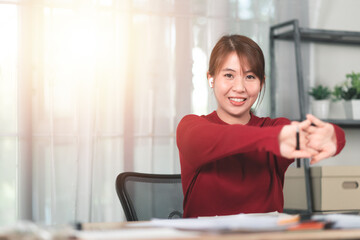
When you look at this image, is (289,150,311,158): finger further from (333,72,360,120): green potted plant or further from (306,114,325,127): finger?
(333,72,360,120): green potted plant

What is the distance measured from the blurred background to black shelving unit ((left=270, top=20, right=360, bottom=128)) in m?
0.16

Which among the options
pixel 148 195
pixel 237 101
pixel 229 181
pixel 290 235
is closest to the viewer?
pixel 290 235

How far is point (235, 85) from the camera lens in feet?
5.25

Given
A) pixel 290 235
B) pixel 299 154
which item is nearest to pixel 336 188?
pixel 299 154

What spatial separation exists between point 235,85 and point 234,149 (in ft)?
1.42

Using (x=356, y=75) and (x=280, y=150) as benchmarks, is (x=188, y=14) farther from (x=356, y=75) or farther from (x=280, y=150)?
(x=280, y=150)

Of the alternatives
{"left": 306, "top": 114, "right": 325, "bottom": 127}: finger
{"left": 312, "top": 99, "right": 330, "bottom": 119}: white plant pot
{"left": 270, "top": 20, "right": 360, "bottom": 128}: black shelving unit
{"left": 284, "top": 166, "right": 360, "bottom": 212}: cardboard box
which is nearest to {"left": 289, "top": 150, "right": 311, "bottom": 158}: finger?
{"left": 306, "top": 114, "right": 325, "bottom": 127}: finger

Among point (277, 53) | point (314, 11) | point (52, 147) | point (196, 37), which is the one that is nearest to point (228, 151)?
point (52, 147)

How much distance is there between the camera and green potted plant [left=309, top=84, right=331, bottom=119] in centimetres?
311

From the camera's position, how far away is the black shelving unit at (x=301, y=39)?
118 inches

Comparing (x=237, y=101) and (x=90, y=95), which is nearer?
(x=237, y=101)

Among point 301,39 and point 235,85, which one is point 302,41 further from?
point 235,85

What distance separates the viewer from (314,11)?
329cm

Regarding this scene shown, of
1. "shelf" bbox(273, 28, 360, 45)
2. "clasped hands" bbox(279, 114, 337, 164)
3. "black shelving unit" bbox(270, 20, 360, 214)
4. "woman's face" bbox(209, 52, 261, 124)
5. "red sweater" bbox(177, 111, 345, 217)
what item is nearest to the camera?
"clasped hands" bbox(279, 114, 337, 164)
